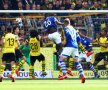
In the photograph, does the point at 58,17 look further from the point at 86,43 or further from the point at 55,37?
the point at 55,37

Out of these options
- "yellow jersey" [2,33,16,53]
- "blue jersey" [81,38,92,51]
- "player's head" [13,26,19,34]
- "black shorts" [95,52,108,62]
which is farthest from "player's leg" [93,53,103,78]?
"yellow jersey" [2,33,16,53]

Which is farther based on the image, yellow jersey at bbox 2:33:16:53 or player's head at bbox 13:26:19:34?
player's head at bbox 13:26:19:34

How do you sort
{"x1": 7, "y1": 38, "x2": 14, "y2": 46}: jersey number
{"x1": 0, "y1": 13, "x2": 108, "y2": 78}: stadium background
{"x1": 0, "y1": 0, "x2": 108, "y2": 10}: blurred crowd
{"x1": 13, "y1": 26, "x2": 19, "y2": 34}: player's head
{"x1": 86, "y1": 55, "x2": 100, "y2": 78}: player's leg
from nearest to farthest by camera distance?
{"x1": 7, "y1": 38, "x2": 14, "y2": 46}: jersey number, {"x1": 13, "y1": 26, "x2": 19, "y2": 34}: player's head, {"x1": 86, "y1": 55, "x2": 100, "y2": 78}: player's leg, {"x1": 0, "y1": 13, "x2": 108, "y2": 78}: stadium background, {"x1": 0, "y1": 0, "x2": 108, "y2": 10}: blurred crowd

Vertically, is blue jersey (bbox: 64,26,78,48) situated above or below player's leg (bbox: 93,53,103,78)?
above

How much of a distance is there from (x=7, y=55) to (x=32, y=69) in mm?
1707

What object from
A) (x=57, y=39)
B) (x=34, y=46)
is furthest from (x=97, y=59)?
(x=34, y=46)

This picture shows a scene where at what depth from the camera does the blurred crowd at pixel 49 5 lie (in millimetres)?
26484

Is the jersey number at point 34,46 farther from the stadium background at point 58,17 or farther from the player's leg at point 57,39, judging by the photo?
the stadium background at point 58,17

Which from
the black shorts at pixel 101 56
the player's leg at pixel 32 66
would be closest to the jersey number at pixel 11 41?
the player's leg at pixel 32 66

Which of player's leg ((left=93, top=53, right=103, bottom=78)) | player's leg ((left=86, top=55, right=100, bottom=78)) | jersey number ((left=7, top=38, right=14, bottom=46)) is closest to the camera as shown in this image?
jersey number ((left=7, top=38, right=14, bottom=46))

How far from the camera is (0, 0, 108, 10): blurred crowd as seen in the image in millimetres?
26484

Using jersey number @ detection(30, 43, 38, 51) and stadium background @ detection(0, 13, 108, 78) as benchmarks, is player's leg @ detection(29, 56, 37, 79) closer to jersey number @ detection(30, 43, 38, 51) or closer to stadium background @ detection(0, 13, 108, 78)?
jersey number @ detection(30, 43, 38, 51)

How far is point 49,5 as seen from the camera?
2644cm

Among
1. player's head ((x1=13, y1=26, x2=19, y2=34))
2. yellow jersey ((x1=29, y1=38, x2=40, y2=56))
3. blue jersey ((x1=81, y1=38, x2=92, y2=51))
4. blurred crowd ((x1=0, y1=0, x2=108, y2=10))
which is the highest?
blurred crowd ((x1=0, y1=0, x2=108, y2=10))
